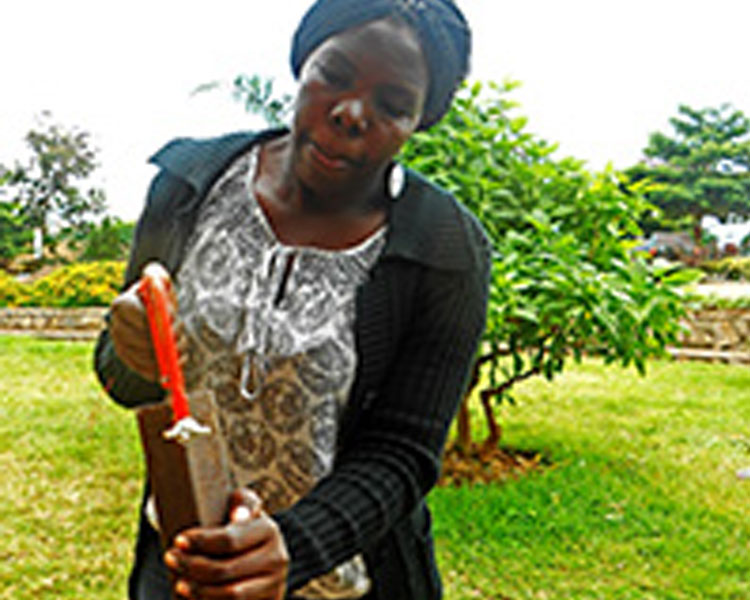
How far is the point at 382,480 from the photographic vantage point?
41.7 inches

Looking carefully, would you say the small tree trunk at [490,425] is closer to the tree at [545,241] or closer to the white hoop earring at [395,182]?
the tree at [545,241]

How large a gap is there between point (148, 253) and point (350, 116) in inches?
14.6

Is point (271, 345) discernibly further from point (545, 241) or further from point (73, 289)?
point (73, 289)

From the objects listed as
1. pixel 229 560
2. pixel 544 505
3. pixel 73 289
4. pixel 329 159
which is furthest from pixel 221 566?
pixel 73 289

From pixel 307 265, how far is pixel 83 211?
22.8m

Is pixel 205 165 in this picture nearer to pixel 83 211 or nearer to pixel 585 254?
pixel 585 254

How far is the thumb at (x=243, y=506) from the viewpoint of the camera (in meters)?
0.81

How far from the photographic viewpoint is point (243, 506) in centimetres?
82

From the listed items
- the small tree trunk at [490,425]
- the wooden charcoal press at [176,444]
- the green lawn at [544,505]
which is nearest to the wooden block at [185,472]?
the wooden charcoal press at [176,444]

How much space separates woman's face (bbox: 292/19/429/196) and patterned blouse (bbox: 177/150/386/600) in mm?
132

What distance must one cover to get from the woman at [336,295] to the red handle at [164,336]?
274mm

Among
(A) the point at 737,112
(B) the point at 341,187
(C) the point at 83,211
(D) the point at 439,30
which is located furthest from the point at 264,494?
(A) the point at 737,112

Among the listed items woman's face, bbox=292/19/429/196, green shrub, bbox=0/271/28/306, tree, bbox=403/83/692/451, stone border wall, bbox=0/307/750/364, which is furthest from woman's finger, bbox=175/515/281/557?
green shrub, bbox=0/271/28/306

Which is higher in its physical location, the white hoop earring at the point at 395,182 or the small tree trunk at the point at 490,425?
the white hoop earring at the point at 395,182
